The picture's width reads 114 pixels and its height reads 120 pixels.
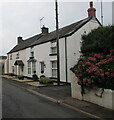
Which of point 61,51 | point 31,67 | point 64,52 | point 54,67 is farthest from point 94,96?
point 31,67

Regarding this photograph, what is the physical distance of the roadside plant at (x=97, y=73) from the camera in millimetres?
8368

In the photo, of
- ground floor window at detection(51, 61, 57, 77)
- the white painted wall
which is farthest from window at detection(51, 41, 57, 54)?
the white painted wall

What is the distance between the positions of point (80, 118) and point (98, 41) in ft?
19.8

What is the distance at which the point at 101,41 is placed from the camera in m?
11.2

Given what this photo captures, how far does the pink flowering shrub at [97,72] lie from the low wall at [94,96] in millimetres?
393

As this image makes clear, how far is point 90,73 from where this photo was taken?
29.8 feet

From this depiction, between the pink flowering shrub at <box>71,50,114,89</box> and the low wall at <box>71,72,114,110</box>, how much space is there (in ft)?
1.29

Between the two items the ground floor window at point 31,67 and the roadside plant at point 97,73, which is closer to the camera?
the roadside plant at point 97,73

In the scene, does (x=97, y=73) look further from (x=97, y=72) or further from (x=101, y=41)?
(x=101, y=41)

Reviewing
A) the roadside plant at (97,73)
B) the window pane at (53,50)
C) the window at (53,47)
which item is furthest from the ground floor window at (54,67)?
the roadside plant at (97,73)

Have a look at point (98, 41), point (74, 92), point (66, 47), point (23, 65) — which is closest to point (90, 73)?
point (74, 92)

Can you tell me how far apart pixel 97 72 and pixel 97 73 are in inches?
2.1

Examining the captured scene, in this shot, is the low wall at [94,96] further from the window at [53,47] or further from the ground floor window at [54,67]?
the window at [53,47]

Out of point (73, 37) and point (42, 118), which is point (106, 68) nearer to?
point (42, 118)
